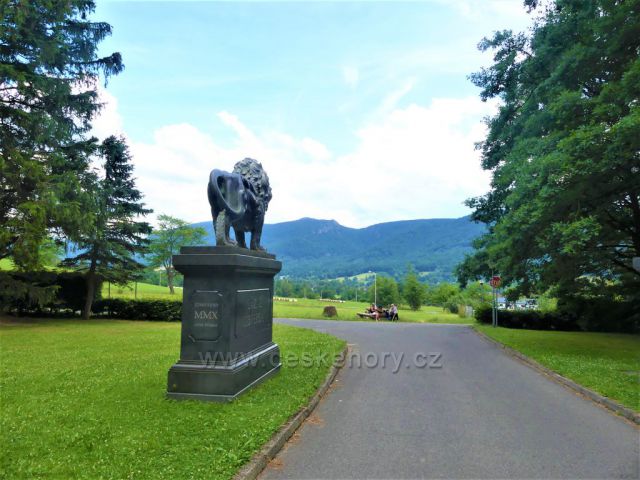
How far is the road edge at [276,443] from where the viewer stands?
13.8ft

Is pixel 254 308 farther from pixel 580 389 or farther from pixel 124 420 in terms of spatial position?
pixel 580 389

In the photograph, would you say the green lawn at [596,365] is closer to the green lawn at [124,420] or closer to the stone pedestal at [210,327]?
the green lawn at [124,420]

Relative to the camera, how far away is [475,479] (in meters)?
4.36

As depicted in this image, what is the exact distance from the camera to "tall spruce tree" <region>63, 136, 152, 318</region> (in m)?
25.2

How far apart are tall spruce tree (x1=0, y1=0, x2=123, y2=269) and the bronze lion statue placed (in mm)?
12717

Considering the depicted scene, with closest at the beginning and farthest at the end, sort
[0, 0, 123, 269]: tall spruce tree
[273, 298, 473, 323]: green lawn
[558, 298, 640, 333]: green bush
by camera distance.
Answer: [0, 0, 123, 269]: tall spruce tree < [558, 298, 640, 333]: green bush < [273, 298, 473, 323]: green lawn

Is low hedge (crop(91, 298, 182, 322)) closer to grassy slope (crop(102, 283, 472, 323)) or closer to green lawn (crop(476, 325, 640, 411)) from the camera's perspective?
grassy slope (crop(102, 283, 472, 323))

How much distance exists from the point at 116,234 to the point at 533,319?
25.3m

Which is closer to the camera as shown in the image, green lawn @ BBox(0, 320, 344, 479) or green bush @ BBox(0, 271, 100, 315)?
green lawn @ BBox(0, 320, 344, 479)

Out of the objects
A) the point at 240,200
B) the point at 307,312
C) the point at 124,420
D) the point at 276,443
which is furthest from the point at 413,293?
the point at 276,443

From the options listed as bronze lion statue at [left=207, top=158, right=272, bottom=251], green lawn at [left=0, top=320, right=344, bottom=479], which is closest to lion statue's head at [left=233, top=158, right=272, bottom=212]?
bronze lion statue at [left=207, top=158, right=272, bottom=251]

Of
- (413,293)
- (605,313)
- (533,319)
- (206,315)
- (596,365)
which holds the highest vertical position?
(413,293)

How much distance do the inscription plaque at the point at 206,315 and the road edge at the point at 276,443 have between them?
1.74m

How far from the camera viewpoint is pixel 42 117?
1909cm
